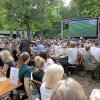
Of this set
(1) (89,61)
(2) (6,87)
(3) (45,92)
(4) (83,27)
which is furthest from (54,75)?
(4) (83,27)

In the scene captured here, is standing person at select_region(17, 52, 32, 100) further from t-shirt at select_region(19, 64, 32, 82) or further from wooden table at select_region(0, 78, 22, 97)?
wooden table at select_region(0, 78, 22, 97)

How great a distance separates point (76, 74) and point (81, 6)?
969 cm

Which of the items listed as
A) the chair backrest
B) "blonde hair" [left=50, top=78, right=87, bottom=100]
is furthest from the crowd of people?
the chair backrest

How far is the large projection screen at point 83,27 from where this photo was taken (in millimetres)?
32969

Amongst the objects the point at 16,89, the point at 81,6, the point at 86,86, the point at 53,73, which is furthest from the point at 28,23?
the point at 53,73

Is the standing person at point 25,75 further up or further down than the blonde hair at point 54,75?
further down

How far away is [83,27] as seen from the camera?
3372 centimetres

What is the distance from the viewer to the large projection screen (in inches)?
1298

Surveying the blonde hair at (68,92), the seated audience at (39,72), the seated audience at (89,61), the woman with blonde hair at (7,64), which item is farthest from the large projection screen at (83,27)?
the blonde hair at (68,92)

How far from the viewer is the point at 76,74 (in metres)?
12.5

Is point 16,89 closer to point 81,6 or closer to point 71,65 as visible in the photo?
point 71,65

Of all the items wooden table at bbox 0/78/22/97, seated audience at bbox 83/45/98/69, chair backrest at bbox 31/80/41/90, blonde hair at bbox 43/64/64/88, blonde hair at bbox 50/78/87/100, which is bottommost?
seated audience at bbox 83/45/98/69

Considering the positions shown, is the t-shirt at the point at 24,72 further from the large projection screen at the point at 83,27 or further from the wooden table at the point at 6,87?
the large projection screen at the point at 83,27

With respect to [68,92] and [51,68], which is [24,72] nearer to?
[51,68]
